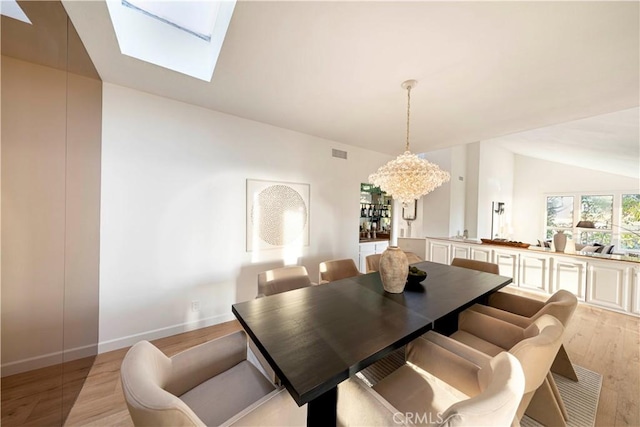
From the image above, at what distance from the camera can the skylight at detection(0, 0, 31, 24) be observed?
1328 millimetres

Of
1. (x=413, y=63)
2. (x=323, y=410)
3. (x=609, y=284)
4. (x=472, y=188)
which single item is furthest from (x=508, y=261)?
(x=323, y=410)

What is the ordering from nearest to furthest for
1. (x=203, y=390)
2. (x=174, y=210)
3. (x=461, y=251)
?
(x=203, y=390) < (x=174, y=210) < (x=461, y=251)

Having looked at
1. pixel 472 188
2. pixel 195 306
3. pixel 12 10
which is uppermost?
pixel 12 10

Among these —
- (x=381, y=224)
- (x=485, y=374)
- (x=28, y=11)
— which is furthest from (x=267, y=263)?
(x=381, y=224)

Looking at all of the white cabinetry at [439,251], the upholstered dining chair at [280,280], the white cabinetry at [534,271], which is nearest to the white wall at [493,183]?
the white cabinetry at [439,251]

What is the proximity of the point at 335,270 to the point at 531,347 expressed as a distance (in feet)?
5.95

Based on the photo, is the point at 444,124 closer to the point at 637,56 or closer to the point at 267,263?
the point at 637,56

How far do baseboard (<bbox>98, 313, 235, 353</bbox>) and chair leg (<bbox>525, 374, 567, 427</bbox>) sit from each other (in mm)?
3023

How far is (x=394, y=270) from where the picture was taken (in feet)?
5.99

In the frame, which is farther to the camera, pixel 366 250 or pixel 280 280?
pixel 366 250

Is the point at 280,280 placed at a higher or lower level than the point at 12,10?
lower

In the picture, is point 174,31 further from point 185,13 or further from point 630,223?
point 630,223

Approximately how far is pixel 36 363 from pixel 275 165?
2936mm

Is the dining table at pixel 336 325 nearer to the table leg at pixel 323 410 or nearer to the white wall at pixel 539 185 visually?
the table leg at pixel 323 410
